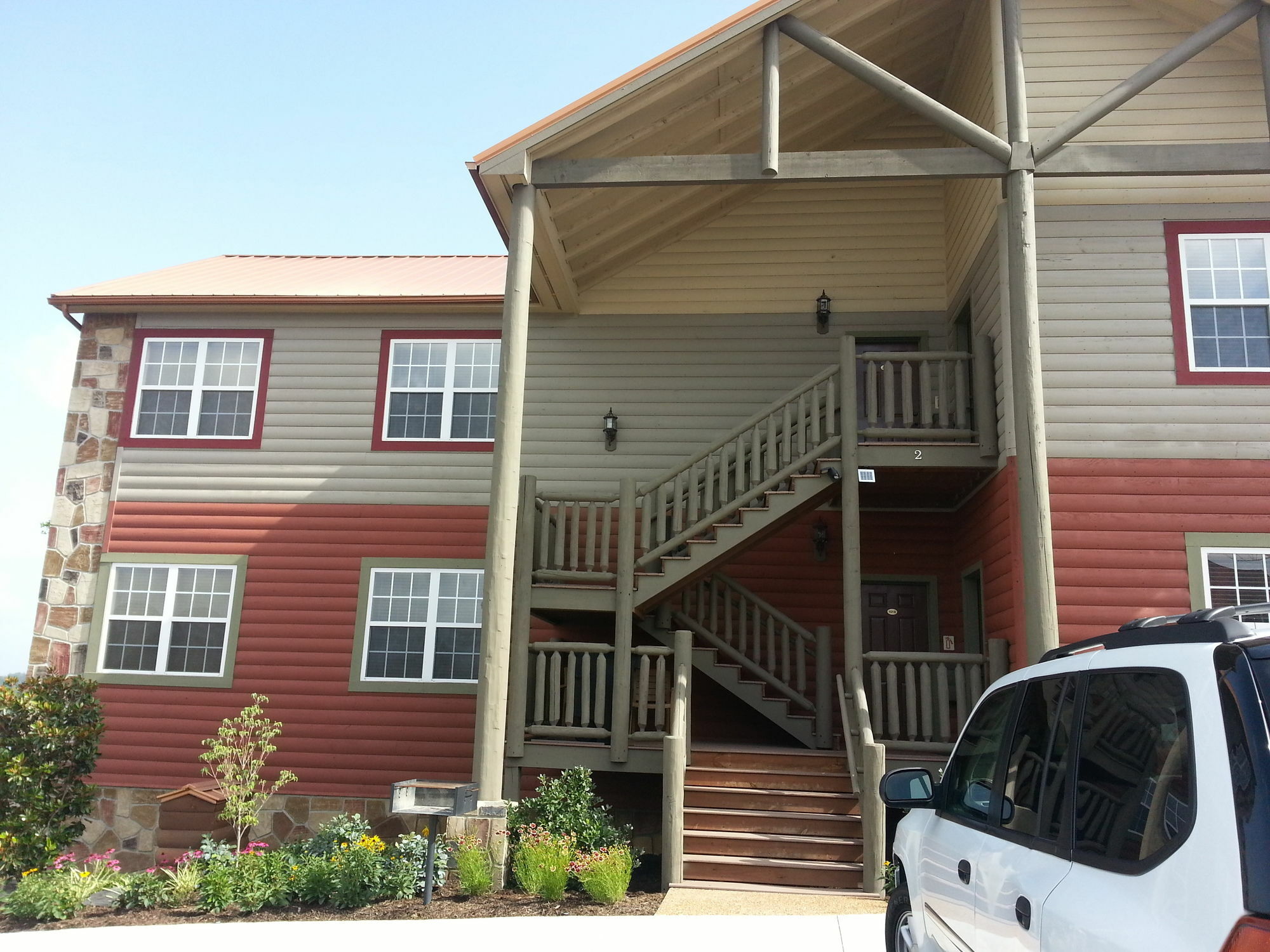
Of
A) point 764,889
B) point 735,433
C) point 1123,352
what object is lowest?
point 764,889

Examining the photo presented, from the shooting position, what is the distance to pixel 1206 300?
10.5m

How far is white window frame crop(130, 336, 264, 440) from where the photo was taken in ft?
44.4

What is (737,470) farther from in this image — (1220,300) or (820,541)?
(1220,300)

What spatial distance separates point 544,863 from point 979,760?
5199mm

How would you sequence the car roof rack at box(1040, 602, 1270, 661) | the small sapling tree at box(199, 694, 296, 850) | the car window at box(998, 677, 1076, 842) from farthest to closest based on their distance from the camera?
1. the small sapling tree at box(199, 694, 296, 850)
2. the car window at box(998, 677, 1076, 842)
3. the car roof rack at box(1040, 602, 1270, 661)

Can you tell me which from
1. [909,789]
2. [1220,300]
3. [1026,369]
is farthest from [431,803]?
[1220,300]

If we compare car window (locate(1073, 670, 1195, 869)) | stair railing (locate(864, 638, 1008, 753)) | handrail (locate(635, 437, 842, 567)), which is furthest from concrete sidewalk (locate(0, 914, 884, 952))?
car window (locate(1073, 670, 1195, 869))

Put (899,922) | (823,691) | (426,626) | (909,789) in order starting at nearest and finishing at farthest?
(909,789)
(899,922)
(823,691)
(426,626)

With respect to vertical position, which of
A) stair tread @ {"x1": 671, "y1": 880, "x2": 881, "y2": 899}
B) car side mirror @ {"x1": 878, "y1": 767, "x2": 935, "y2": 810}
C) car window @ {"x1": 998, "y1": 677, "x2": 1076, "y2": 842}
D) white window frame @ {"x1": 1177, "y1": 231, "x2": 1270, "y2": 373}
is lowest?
stair tread @ {"x1": 671, "y1": 880, "x2": 881, "y2": 899}

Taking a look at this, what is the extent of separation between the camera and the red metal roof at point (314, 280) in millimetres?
13500

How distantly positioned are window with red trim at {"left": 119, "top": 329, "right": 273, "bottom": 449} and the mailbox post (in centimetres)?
706

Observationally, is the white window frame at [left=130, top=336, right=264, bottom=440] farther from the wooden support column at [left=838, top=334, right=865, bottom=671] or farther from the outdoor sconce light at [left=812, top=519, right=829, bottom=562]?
the wooden support column at [left=838, top=334, right=865, bottom=671]

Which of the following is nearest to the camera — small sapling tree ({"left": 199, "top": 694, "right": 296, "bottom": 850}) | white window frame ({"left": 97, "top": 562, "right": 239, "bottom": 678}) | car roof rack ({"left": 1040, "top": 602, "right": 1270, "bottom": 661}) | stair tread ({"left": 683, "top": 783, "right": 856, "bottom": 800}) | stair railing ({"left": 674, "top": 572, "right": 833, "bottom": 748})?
car roof rack ({"left": 1040, "top": 602, "right": 1270, "bottom": 661})

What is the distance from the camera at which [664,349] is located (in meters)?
13.3
